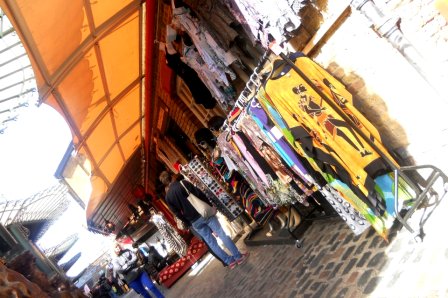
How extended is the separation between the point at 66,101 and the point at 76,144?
166 centimetres

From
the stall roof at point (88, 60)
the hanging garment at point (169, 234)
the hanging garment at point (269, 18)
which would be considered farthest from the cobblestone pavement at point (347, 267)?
the hanging garment at point (169, 234)

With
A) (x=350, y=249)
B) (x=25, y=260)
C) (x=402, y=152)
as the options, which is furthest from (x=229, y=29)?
(x=25, y=260)

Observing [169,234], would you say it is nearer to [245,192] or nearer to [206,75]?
[245,192]

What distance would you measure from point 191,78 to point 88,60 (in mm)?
1740

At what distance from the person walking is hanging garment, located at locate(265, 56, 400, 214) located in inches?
205

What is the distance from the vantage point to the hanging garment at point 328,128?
11.3 ft

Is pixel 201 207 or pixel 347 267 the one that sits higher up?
pixel 201 207

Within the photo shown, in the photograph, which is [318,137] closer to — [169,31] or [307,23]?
[307,23]

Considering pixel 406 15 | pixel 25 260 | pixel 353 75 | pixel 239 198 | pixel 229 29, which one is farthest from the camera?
pixel 239 198

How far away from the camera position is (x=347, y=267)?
12.1ft

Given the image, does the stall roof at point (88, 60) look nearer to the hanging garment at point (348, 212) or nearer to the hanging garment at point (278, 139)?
the hanging garment at point (278, 139)

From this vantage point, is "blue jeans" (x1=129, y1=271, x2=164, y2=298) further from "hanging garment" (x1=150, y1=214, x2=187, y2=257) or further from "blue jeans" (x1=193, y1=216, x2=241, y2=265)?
"hanging garment" (x1=150, y1=214, x2=187, y2=257)

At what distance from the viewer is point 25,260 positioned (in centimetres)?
306

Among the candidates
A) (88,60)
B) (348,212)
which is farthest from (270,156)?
(88,60)
